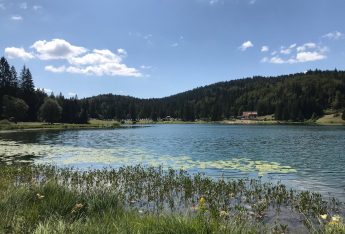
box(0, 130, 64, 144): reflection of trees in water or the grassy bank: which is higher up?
the grassy bank

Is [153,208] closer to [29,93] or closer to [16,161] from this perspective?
[16,161]

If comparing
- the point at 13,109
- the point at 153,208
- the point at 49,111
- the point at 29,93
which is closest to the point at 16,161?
the point at 153,208

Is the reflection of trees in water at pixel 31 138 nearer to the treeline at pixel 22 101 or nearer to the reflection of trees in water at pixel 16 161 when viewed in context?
the reflection of trees in water at pixel 16 161

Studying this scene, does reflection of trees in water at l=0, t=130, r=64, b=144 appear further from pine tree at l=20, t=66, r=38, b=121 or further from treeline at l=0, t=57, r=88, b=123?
pine tree at l=20, t=66, r=38, b=121

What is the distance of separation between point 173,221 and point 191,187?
14.0m

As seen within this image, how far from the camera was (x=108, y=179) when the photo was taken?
29.3 m

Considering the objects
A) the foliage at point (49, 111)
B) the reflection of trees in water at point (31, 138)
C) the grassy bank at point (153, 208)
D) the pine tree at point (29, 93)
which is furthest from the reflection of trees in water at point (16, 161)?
the pine tree at point (29, 93)

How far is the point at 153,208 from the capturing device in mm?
19469

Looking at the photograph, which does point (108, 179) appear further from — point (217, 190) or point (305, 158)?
point (305, 158)

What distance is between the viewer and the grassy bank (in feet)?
36.2

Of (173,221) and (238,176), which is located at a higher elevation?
(173,221)

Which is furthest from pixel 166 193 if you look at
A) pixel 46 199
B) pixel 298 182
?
pixel 298 182

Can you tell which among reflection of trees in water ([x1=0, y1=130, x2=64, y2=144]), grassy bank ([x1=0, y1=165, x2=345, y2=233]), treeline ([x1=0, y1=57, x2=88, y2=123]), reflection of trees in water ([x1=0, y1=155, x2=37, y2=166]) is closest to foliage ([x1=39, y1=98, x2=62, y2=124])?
treeline ([x1=0, y1=57, x2=88, y2=123])

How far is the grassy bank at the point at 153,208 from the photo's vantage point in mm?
11031
